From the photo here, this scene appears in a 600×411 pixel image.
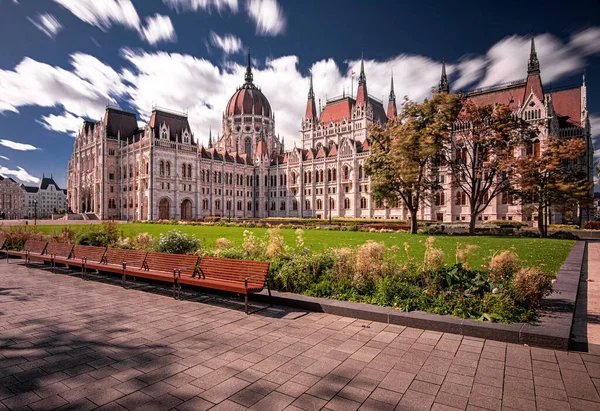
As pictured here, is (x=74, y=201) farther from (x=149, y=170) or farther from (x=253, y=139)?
(x=253, y=139)

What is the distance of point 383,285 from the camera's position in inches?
274

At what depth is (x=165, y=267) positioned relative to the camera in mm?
8945

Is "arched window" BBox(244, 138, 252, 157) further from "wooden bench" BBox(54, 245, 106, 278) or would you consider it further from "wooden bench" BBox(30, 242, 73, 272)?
"wooden bench" BBox(54, 245, 106, 278)

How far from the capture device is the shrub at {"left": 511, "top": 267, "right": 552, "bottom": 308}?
19.6 ft

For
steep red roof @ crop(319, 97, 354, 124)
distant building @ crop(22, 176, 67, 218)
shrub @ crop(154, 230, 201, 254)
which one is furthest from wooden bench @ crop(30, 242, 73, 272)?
distant building @ crop(22, 176, 67, 218)

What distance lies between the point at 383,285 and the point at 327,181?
208 ft

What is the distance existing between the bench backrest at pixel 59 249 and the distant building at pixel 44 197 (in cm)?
15455

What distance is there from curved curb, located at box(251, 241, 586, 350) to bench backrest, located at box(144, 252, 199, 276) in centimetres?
193

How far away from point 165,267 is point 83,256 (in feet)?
13.2

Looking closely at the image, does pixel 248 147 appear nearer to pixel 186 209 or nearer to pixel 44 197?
pixel 186 209

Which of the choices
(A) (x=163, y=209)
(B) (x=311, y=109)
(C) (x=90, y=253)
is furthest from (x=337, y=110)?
(C) (x=90, y=253)

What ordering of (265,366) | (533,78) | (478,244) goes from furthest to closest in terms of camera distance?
1. (533,78)
2. (478,244)
3. (265,366)

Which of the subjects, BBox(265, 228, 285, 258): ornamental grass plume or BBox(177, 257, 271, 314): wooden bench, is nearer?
BBox(177, 257, 271, 314): wooden bench

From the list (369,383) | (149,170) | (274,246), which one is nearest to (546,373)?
(369,383)
